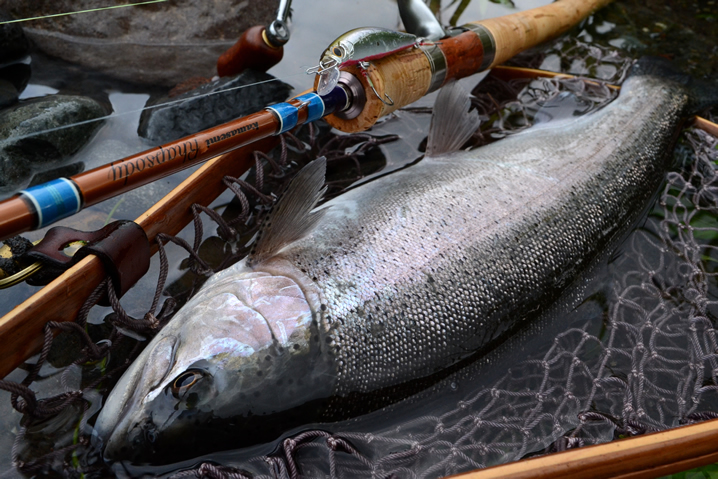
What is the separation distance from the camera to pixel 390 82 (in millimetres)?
2234

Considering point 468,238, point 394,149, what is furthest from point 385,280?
point 394,149

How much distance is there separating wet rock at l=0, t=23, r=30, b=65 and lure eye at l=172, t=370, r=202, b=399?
7.25 ft

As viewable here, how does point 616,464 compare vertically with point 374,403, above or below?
above

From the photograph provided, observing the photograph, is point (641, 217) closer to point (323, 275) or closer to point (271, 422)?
point (323, 275)

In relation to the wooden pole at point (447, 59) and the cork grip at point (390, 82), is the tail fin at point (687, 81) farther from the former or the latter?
the cork grip at point (390, 82)

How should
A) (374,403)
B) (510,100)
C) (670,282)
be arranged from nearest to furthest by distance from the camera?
(374,403)
(670,282)
(510,100)

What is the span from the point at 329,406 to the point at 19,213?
1094mm

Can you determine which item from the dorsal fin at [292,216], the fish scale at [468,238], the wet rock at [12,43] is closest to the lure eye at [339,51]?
the dorsal fin at [292,216]

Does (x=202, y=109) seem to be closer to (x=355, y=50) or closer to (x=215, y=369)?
(x=355, y=50)

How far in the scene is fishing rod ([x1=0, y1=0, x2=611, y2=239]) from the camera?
1.41 meters

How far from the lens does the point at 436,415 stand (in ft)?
6.21

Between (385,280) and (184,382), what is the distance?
759mm

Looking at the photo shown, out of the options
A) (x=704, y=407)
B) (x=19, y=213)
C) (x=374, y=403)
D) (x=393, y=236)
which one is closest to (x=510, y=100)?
(x=393, y=236)

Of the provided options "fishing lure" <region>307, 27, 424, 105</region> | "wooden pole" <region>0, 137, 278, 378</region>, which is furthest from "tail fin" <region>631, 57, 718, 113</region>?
"wooden pole" <region>0, 137, 278, 378</region>
